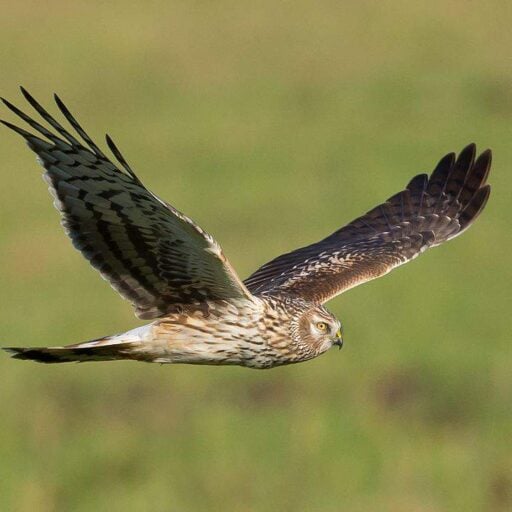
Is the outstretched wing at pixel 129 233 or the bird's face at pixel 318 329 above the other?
the outstretched wing at pixel 129 233

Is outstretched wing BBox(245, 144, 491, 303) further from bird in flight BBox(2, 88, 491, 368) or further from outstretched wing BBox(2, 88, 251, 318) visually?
outstretched wing BBox(2, 88, 251, 318)

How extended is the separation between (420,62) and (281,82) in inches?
91.6

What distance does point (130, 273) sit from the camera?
30.5 feet

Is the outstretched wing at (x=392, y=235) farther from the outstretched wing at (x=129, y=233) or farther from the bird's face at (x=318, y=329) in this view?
the outstretched wing at (x=129, y=233)

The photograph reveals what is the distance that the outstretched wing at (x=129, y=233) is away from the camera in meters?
8.51

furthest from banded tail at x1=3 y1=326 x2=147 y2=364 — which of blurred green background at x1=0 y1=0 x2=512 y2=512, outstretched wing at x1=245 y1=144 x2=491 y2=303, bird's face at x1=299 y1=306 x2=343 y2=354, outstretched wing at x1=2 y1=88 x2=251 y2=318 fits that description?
blurred green background at x1=0 y1=0 x2=512 y2=512

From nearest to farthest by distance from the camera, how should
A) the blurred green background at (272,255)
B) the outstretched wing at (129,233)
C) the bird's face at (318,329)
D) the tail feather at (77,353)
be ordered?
1. the outstretched wing at (129,233)
2. the tail feather at (77,353)
3. the bird's face at (318,329)
4. the blurred green background at (272,255)

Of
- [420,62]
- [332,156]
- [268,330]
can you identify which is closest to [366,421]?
[268,330]

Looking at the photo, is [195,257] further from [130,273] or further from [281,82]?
[281,82]

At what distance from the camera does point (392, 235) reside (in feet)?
38.4

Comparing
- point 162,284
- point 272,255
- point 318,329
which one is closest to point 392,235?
point 318,329

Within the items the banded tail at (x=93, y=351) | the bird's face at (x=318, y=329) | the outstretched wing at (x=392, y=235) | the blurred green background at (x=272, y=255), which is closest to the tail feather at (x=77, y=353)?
the banded tail at (x=93, y=351)

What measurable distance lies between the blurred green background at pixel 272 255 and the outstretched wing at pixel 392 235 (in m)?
2.49

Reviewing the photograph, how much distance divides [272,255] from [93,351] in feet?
32.9
